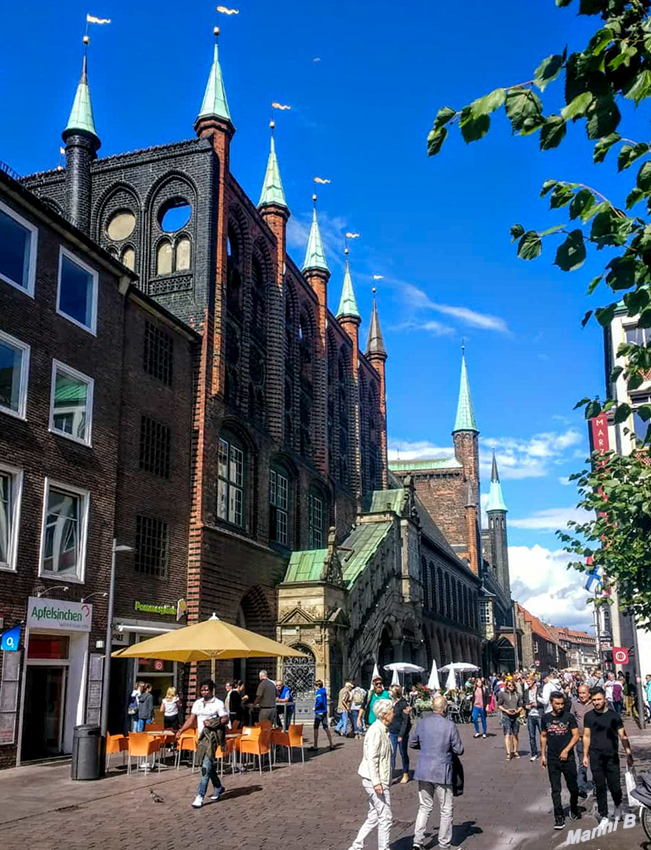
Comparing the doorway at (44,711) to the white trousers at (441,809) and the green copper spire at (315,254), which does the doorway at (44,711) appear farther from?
the green copper spire at (315,254)

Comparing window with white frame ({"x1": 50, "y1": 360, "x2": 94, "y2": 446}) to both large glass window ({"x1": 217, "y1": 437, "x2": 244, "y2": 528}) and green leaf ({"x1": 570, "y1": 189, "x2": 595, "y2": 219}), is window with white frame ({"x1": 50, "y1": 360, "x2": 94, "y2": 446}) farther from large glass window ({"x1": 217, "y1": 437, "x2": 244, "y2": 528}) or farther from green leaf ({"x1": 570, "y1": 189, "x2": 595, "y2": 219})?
green leaf ({"x1": 570, "y1": 189, "x2": 595, "y2": 219})

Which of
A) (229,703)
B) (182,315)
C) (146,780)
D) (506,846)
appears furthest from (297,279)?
(506,846)

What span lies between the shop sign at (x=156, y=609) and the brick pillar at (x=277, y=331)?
396 inches

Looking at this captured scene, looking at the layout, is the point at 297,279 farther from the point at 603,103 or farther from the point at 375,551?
the point at 603,103

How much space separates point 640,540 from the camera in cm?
1884

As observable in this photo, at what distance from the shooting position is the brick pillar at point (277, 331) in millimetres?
35125

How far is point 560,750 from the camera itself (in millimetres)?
11836

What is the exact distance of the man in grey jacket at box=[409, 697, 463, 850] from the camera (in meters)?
10.1

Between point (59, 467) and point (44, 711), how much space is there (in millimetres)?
5522

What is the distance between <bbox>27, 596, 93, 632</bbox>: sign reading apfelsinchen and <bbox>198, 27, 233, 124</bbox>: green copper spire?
1806cm

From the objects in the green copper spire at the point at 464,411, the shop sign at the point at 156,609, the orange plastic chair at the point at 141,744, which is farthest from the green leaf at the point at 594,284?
the green copper spire at the point at 464,411

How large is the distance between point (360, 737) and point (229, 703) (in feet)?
28.3

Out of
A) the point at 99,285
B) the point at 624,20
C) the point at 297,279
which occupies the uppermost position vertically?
the point at 297,279

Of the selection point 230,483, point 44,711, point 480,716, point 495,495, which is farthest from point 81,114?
point 495,495
